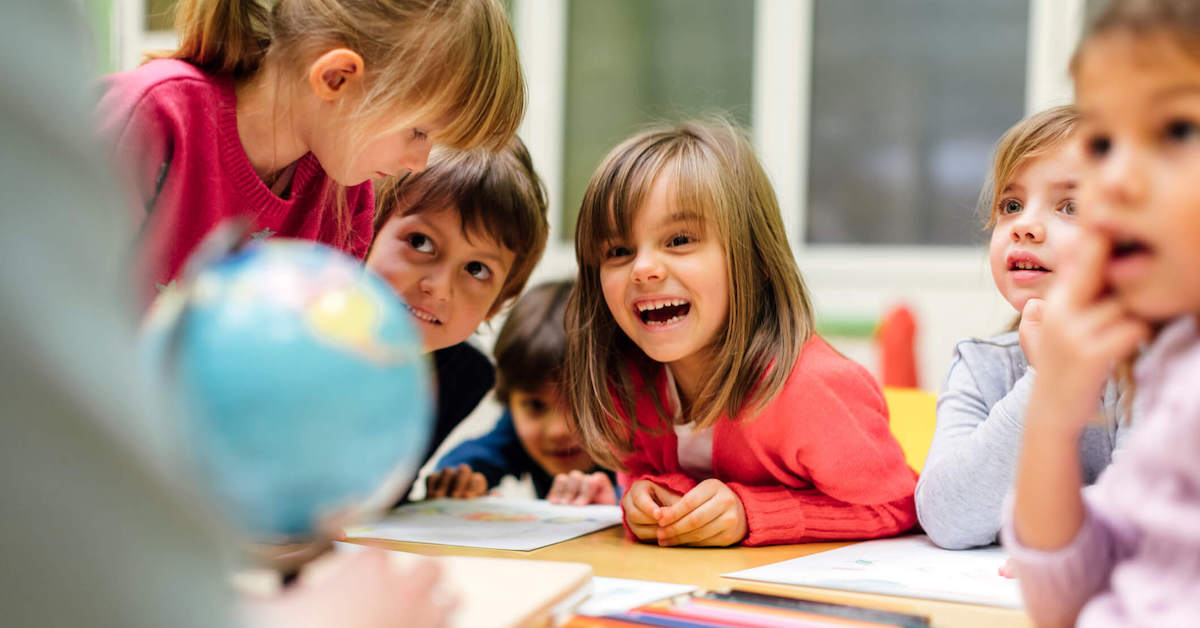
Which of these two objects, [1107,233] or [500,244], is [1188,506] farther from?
[500,244]

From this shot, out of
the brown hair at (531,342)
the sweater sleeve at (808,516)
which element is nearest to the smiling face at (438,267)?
the brown hair at (531,342)

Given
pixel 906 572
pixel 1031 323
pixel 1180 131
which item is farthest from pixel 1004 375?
pixel 1180 131

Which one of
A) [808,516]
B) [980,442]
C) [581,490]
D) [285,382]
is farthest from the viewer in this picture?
[581,490]

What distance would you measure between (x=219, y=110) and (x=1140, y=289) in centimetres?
98

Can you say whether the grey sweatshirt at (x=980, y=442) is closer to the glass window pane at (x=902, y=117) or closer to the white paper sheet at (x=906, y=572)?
the white paper sheet at (x=906, y=572)

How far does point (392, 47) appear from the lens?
1122 mm

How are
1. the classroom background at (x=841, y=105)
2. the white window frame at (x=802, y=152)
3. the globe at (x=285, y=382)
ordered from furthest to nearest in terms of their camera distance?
1. the classroom background at (x=841, y=105)
2. the white window frame at (x=802, y=152)
3. the globe at (x=285, y=382)

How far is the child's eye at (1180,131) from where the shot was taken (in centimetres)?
51

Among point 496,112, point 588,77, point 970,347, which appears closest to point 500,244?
point 496,112

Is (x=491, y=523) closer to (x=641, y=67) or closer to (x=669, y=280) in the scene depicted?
(x=669, y=280)

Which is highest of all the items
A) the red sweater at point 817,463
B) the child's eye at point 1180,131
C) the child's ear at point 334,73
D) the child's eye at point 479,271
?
the child's ear at point 334,73

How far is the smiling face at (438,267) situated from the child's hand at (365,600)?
93 centimetres

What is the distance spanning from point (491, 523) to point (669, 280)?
378mm

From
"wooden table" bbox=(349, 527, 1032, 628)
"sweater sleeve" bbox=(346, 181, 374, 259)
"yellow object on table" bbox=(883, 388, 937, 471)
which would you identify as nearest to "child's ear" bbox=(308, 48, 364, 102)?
"sweater sleeve" bbox=(346, 181, 374, 259)
